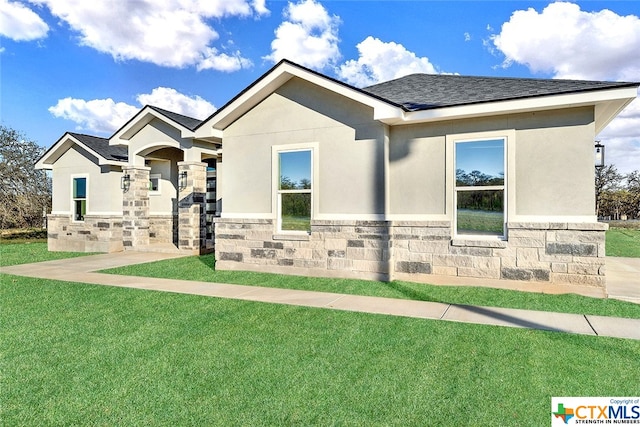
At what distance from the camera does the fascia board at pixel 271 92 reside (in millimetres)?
7298

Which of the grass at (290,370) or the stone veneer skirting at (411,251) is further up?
the stone veneer skirting at (411,251)

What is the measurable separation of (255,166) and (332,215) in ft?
7.78

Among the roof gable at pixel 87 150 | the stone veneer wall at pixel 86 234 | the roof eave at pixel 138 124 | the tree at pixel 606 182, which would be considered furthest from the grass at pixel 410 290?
the tree at pixel 606 182

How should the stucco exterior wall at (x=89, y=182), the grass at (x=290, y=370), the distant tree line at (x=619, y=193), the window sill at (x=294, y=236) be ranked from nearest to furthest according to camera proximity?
the grass at (x=290, y=370)
the window sill at (x=294, y=236)
the stucco exterior wall at (x=89, y=182)
the distant tree line at (x=619, y=193)

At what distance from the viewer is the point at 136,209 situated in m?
13.5

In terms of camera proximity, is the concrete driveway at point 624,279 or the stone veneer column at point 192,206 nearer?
the concrete driveway at point 624,279

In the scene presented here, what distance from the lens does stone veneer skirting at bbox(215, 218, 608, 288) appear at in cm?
652

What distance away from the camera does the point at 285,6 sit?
10.7m

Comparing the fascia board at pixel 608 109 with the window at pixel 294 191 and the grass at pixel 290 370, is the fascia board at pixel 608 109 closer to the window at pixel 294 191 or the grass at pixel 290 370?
the grass at pixel 290 370

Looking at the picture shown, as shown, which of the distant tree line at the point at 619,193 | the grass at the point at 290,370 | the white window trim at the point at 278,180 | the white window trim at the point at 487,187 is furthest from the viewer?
the distant tree line at the point at 619,193

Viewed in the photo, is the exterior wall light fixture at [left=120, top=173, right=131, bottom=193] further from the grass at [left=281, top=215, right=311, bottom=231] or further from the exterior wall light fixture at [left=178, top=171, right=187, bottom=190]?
the grass at [left=281, top=215, right=311, bottom=231]

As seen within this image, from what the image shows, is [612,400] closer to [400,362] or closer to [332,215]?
[400,362]

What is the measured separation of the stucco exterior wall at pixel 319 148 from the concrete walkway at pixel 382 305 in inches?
88.7

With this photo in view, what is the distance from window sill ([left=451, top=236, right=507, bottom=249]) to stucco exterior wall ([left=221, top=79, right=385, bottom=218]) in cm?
168
